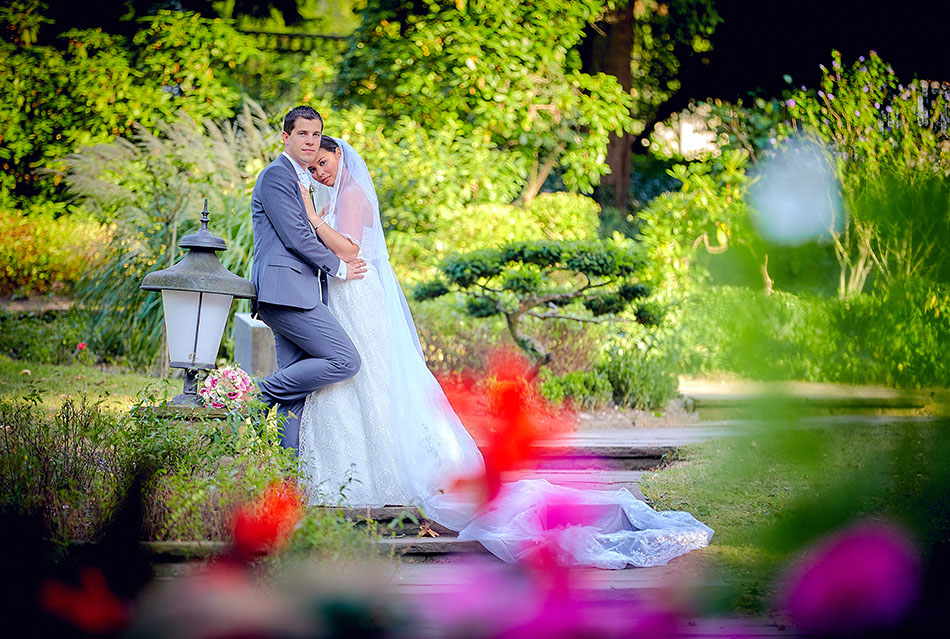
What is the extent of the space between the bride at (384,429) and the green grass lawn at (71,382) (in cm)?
193

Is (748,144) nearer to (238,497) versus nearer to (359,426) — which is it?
(359,426)

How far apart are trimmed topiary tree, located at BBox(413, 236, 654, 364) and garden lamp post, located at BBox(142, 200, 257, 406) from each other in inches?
94.8

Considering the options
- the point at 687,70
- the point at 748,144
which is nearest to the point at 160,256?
the point at 748,144

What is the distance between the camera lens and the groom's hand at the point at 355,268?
3691 millimetres

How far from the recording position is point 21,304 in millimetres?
9055

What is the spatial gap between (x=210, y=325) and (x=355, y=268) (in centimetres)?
64

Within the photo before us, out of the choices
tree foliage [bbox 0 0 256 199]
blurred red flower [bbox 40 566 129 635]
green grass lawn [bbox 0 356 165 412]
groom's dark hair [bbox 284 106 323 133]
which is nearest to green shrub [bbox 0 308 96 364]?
green grass lawn [bbox 0 356 165 412]

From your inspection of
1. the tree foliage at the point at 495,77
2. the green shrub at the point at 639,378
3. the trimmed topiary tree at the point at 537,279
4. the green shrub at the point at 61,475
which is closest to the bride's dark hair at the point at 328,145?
the green shrub at the point at 61,475

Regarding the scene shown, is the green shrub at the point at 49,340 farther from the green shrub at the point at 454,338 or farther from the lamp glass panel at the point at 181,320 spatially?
the lamp glass panel at the point at 181,320

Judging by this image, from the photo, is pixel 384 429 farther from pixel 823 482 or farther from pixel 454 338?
pixel 454 338

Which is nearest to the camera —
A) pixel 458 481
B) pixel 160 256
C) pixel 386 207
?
pixel 458 481

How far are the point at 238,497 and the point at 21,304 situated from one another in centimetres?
734

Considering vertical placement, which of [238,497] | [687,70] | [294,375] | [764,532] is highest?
[687,70]

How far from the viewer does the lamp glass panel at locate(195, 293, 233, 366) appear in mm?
3662
